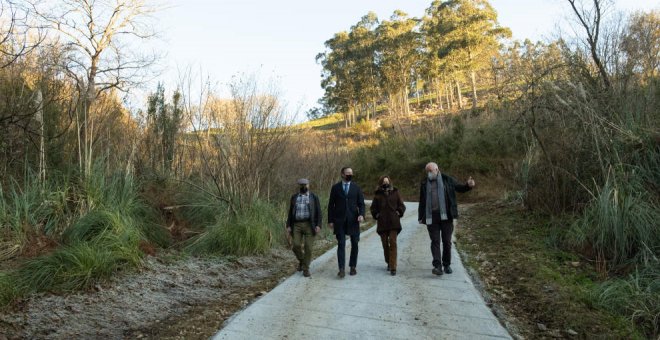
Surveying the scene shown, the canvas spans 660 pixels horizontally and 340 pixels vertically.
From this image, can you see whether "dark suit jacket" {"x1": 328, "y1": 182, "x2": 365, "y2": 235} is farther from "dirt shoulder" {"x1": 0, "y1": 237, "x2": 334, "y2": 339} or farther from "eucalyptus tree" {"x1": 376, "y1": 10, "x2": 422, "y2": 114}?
"eucalyptus tree" {"x1": 376, "y1": 10, "x2": 422, "y2": 114}

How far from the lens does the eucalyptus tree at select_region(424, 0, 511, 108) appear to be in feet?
121

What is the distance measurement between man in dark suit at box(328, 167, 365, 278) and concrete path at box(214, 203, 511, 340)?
41 centimetres

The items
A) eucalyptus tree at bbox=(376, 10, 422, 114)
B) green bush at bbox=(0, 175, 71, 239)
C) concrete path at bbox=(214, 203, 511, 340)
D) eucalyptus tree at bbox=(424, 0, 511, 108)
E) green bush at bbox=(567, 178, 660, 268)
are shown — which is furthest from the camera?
eucalyptus tree at bbox=(376, 10, 422, 114)

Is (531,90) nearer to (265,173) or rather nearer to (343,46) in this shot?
(265,173)


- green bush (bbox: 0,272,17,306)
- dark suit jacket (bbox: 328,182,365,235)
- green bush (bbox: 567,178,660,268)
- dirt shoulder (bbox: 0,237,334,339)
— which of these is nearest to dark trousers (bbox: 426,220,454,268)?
dark suit jacket (bbox: 328,182,365,235)

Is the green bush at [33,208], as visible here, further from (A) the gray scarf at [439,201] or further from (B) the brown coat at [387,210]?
(A) the gray scarf at [439,201]

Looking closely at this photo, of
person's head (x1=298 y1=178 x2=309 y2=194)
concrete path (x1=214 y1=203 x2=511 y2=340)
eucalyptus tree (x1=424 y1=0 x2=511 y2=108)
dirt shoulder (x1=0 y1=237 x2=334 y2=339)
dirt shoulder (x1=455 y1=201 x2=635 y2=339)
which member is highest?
eucalyptus tree (x1=424 y1=0 x2=511 y2=108)

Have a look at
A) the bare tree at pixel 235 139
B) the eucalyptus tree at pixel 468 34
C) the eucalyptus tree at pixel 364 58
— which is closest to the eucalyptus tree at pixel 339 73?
the eucalyptus tree at pixel 364 58

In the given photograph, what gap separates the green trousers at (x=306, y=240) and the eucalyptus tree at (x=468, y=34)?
1272 inches

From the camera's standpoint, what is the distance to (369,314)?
5203 mm

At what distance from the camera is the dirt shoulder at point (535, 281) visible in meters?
4.69

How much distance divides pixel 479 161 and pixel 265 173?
59.3 feet

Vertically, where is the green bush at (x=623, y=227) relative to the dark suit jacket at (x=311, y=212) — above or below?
below

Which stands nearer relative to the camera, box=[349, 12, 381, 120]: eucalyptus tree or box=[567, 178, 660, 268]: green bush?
box=[567, 178, 660, 268]: green bush
